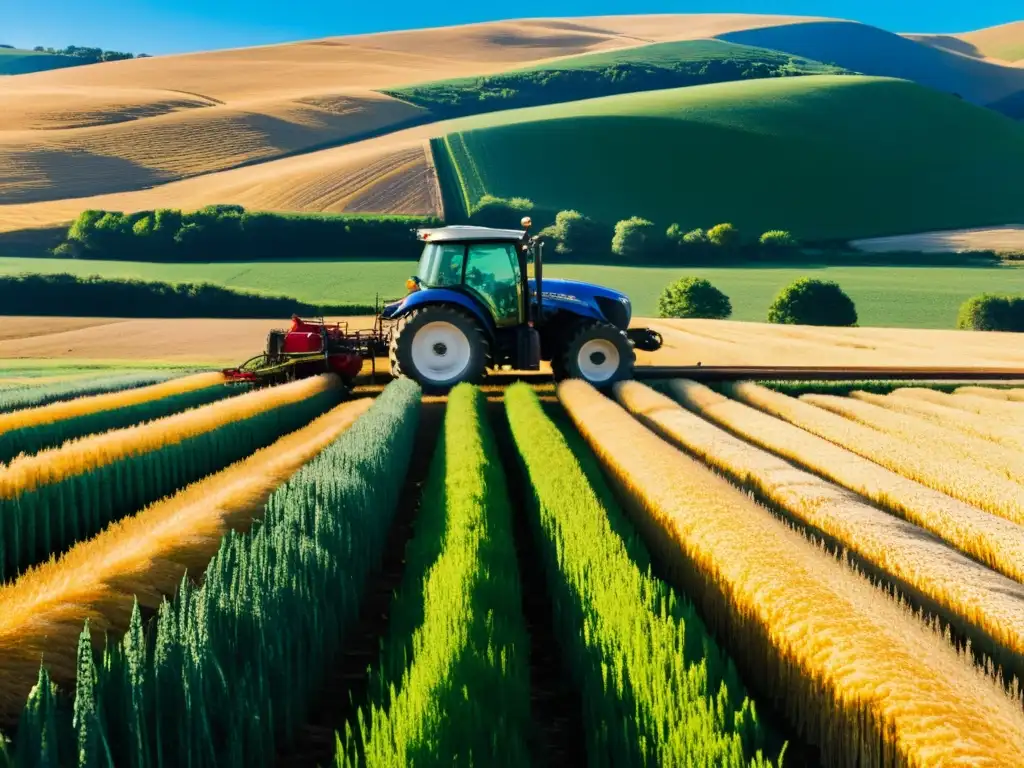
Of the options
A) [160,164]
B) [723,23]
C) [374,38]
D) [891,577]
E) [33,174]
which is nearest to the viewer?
[891,577]

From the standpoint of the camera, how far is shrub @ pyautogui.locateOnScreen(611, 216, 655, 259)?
194ft

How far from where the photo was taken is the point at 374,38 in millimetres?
140875

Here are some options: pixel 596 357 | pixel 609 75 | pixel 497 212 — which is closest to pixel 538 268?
pixel 596 357

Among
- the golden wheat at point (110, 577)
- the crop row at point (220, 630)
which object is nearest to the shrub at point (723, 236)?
the crop row at point (220, 630)

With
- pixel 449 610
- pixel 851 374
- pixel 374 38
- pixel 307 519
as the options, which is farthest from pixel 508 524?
pixel 374 38

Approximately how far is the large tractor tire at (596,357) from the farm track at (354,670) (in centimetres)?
748

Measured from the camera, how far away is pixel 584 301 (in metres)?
17.2

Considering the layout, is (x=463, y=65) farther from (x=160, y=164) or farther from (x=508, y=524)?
(x=508, y=524)

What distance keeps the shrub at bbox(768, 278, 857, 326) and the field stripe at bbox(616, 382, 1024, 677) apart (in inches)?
1357

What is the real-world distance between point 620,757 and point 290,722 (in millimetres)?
1652

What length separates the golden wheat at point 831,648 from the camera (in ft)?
11.6

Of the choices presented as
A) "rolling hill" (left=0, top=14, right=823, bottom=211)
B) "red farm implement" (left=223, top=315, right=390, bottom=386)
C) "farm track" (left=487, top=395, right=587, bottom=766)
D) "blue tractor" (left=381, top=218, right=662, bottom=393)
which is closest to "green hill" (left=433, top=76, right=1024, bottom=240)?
"rolling hill" (left=0, top=14, right=823, bottom=211)

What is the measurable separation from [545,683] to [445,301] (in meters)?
10.9

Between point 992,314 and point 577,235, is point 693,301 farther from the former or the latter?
point 577,235
